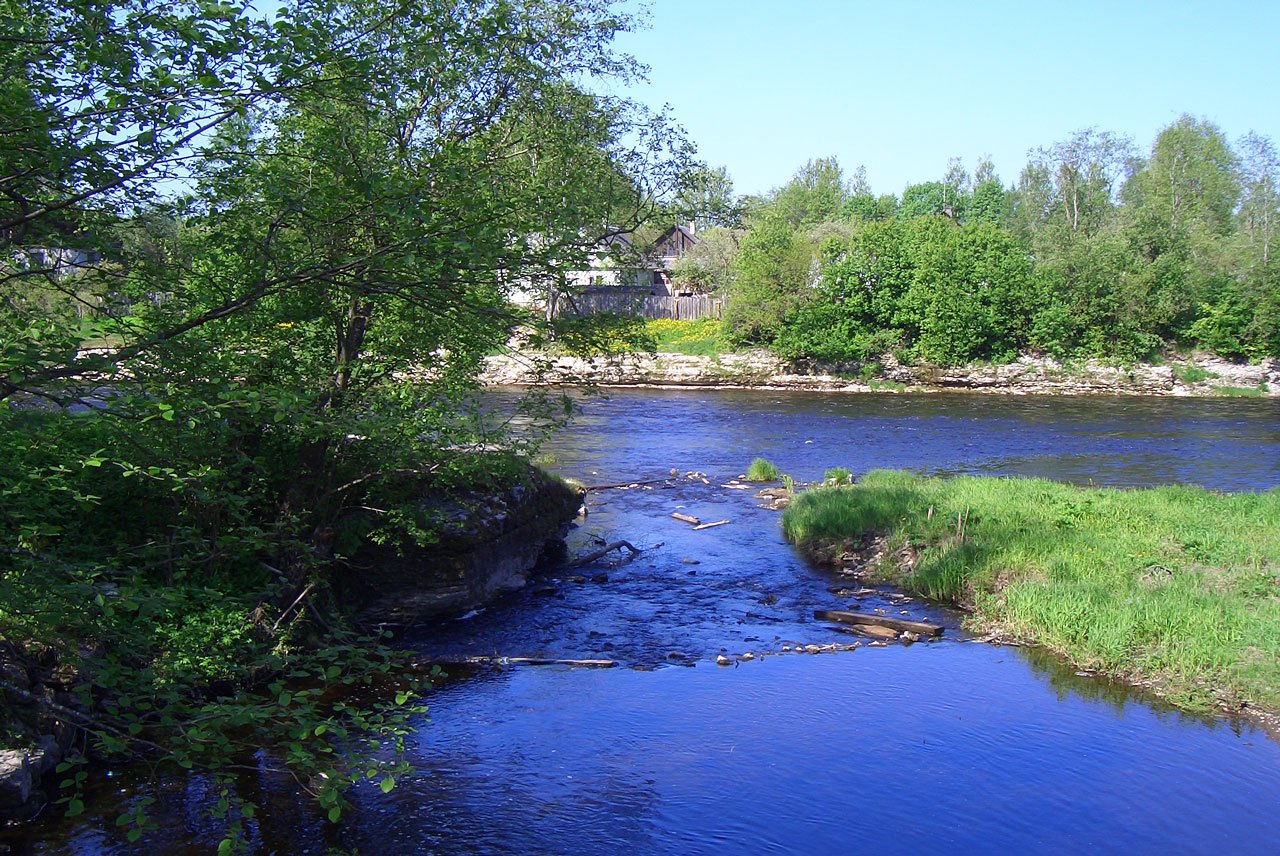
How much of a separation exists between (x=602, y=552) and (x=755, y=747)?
24.6ft

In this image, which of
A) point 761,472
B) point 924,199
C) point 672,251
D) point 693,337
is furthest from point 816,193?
point 761,472

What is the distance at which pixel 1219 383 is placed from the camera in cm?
4822

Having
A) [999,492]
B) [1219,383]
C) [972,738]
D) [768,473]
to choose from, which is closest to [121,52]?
[972,738]

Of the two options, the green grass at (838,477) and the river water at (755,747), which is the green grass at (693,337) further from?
the river water at (755,747)

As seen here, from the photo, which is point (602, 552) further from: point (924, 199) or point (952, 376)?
point (924, 199)

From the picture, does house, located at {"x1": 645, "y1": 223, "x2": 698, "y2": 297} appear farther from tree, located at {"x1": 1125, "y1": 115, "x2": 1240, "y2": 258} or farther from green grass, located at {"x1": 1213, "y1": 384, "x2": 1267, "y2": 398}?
green grass, located at {"x1": 1213, "y1": 384, "x2": 1267, "y2": 398}

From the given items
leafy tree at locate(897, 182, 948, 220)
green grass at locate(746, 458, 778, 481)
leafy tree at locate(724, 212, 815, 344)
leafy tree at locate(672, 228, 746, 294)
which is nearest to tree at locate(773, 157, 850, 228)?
leafy tree at locate(897, 182, 948, 220)

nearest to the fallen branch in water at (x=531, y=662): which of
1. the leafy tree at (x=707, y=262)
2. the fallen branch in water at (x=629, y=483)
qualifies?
the fallen branch in water at (x=629, y=483)

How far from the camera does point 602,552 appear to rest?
57.1 ft

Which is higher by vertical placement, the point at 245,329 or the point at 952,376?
the point at 245,329

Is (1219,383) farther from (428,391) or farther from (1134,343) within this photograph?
(428,391)

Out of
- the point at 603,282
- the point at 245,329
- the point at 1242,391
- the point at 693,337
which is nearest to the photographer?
the point at 245,329

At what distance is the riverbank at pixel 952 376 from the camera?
158 feet

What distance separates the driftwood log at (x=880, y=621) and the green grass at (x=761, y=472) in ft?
35.6
